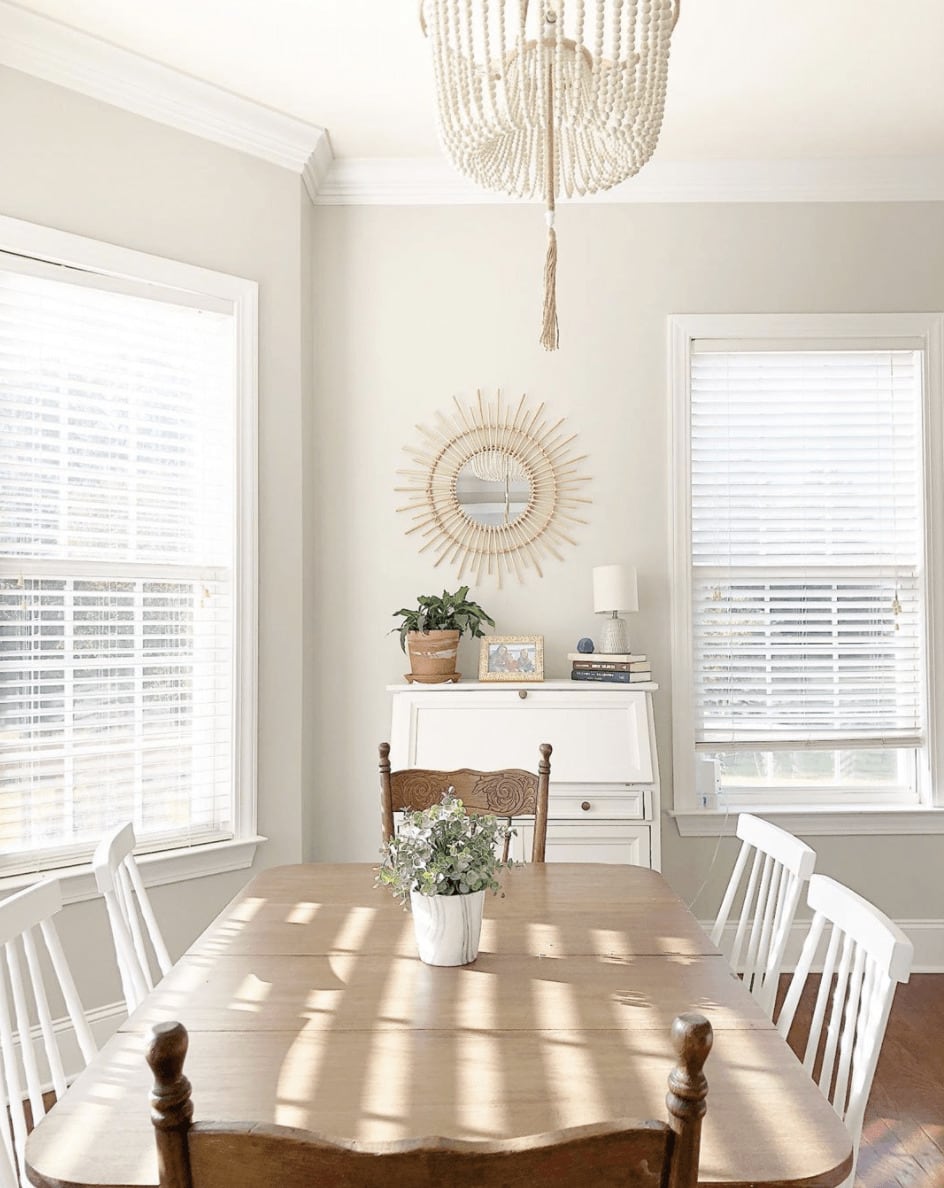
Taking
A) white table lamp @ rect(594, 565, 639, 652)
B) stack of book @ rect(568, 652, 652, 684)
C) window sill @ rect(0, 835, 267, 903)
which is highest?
white table lamp @ rect(594, 565, 639, 652)

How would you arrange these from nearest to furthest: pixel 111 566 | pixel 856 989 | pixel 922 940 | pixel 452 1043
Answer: pixel 452 1043, pixel 856 989, pixel 111 566, pixel 922 940

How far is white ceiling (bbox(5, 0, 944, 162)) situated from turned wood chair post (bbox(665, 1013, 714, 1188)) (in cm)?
283

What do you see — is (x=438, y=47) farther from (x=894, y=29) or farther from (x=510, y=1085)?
(x=894, y=29)

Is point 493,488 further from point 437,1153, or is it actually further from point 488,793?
point 437,1153

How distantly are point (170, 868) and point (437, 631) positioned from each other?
3.90 ft

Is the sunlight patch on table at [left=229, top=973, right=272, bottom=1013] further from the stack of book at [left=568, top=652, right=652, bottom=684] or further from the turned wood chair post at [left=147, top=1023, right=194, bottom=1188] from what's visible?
the stack of book at [left=568, top=652, right=652, bottom=684]

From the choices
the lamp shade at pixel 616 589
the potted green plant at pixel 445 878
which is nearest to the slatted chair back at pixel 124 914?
the potted green plant at pixel 445 878

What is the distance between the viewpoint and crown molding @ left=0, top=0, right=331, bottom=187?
2816 millimetres

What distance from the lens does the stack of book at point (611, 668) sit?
3418 mm

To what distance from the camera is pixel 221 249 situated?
3322 millimetres

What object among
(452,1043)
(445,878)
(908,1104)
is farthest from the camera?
(908,1104)

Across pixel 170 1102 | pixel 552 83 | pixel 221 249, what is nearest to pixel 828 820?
pixel 552 83

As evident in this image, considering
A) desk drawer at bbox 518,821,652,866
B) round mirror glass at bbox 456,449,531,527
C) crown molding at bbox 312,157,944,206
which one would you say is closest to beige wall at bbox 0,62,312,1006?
crown molding at bbox 312,157,944,206

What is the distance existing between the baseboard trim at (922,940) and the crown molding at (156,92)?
3.22 metres
